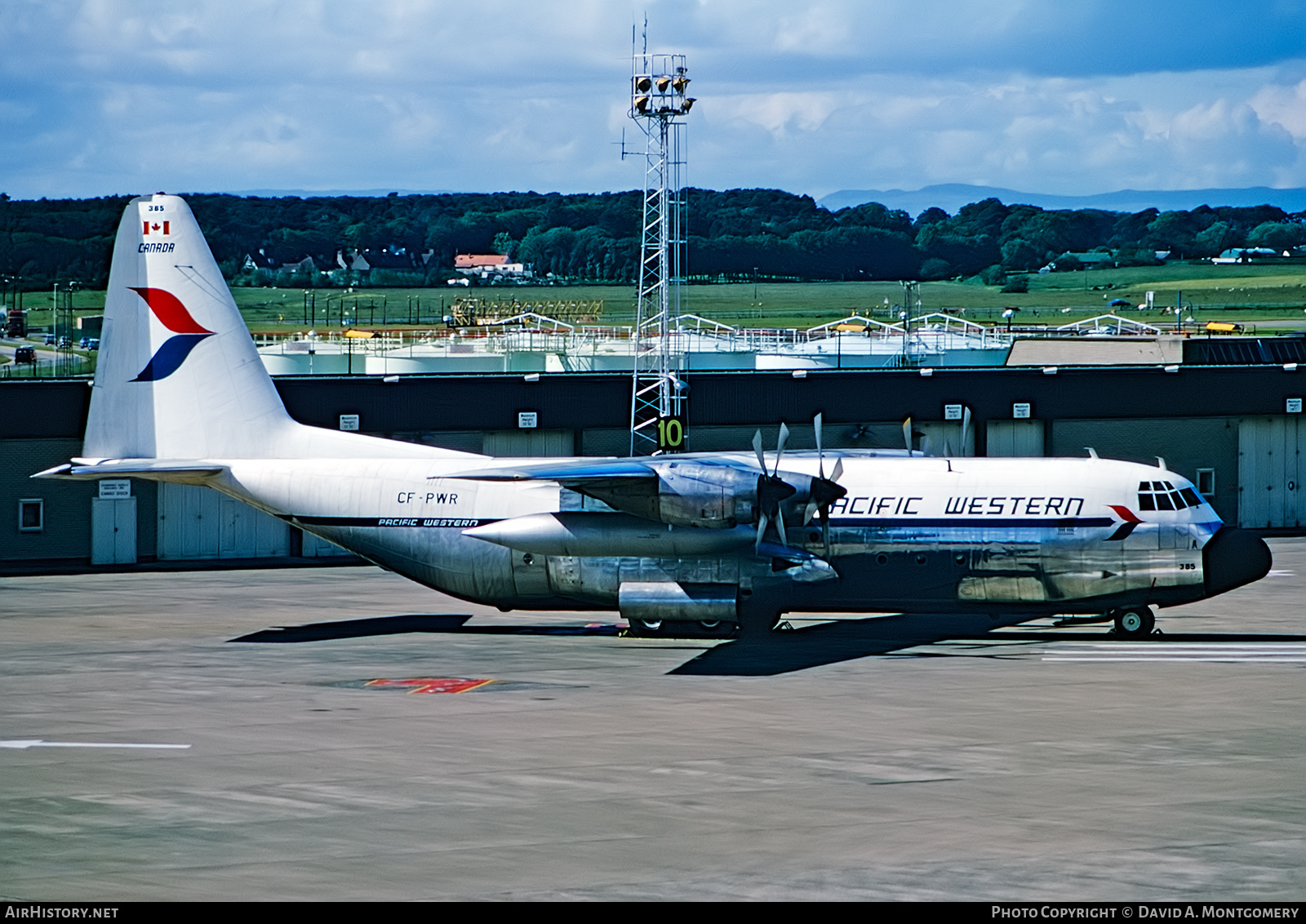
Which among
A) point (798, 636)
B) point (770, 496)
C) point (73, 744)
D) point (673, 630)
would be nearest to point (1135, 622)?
point (798, 636)

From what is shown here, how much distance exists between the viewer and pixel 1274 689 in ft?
92.3

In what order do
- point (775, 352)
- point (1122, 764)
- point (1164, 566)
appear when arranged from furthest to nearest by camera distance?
1. point (775, 352)
2. point (1164, 566)
3. point (1122, 764)

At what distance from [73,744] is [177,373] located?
1469 centimetres

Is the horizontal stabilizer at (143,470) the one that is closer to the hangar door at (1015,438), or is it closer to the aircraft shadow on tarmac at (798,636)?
the aircraft shadow on tarmac at (798,636)

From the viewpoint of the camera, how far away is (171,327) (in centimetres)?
3712

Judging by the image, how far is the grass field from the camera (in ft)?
334

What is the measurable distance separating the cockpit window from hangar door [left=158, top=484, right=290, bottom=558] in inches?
1156

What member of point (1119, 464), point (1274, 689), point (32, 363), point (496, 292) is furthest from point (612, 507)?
point (496, 292)

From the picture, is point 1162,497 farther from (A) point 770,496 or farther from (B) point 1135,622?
(A) point 770,496

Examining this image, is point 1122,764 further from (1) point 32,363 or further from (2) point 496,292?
(2) point 496,292

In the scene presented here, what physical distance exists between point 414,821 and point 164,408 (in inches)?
798

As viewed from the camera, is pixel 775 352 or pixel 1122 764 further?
pixel 775 352

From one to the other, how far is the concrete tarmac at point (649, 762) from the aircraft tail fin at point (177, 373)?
4.27m

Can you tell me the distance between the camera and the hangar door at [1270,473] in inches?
2309
